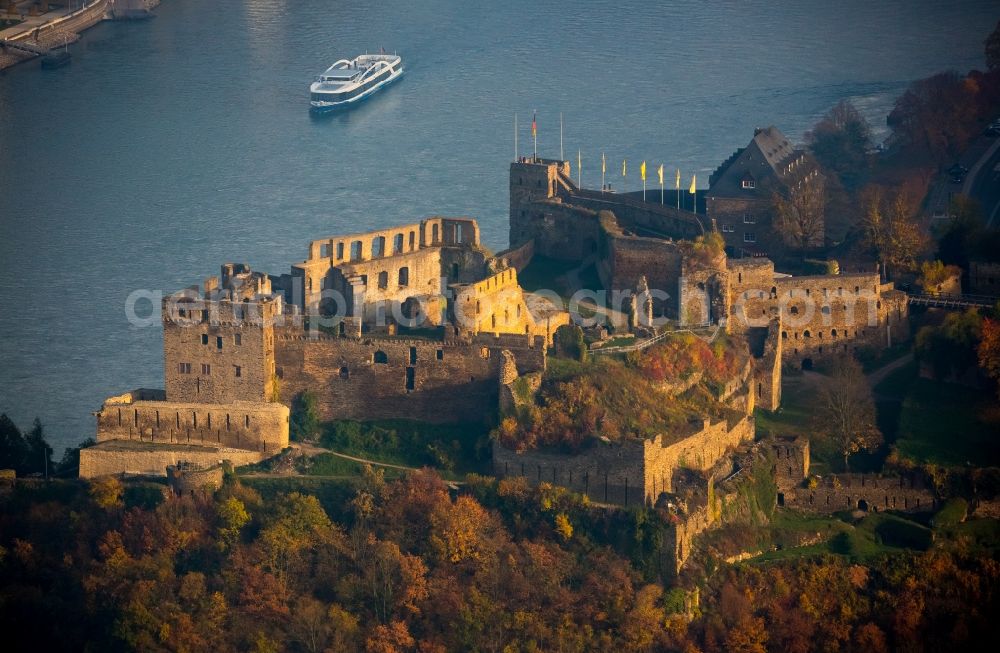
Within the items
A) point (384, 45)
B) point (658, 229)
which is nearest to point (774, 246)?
point (658, 229)

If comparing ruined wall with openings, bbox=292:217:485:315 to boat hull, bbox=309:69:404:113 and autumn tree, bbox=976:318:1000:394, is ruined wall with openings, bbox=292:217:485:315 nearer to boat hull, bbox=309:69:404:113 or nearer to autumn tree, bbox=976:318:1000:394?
autumn tree, bbox=976:318:1000:394

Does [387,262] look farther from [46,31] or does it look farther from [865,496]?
[46,31]

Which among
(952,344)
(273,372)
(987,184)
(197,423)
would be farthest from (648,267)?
(987,184)

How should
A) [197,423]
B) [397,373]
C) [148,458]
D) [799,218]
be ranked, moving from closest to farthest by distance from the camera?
[148,458]
[197,423]
[397,373]
[799,218]

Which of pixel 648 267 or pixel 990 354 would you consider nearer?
pixel 990 354

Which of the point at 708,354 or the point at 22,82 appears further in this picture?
the point at 22,82

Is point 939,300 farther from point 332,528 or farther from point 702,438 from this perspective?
point 332,528
